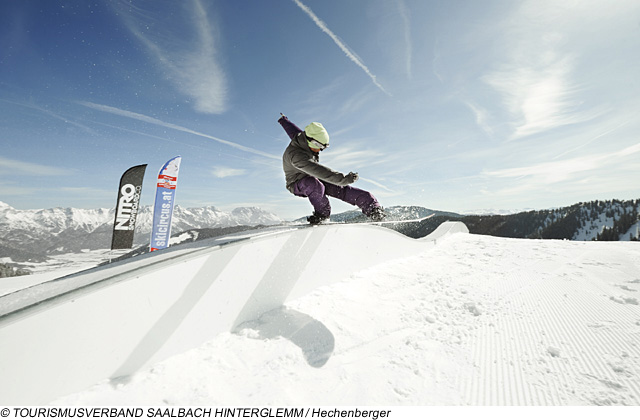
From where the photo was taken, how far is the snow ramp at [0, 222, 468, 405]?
4.54 feet

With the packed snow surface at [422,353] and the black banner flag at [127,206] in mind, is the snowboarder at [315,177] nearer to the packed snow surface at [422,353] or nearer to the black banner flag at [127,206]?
the packed snow surface at [422,353]

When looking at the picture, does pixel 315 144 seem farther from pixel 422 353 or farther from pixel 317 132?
pixel 422 353

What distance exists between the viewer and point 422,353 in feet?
6.04

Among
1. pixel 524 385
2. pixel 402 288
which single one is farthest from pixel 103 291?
pixel 402 288

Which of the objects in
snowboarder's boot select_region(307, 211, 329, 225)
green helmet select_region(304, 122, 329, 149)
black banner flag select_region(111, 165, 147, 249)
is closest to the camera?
green helmet select_region(304, 122, 329, 149)

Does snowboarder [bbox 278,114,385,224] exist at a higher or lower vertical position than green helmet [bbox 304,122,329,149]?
lower

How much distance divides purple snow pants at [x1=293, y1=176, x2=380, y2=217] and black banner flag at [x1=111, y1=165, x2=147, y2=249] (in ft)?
28.3

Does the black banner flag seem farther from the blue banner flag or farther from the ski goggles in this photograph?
the ski goggles

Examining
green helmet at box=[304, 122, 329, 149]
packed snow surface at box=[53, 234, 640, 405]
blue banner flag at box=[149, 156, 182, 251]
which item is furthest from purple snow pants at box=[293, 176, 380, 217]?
blue banner flag at box=[149, 156, 182, 251]

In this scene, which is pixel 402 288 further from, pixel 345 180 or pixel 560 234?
pixel 560 234

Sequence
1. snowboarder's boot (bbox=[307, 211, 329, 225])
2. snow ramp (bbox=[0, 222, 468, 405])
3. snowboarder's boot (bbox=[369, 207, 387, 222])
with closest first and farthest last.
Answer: snow ramp (bbox=[0, 222, 468, 405]) < snowboarder's boot (bbox=[307, 211, 329, 225]) < snowboarder's boot (bbox=[369, 207, 387, 222])

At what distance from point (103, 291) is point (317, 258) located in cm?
220

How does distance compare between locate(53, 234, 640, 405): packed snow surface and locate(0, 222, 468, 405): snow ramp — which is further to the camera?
locate(53, 234, 640, 405): packed snow surface

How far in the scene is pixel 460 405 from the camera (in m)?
1.42
